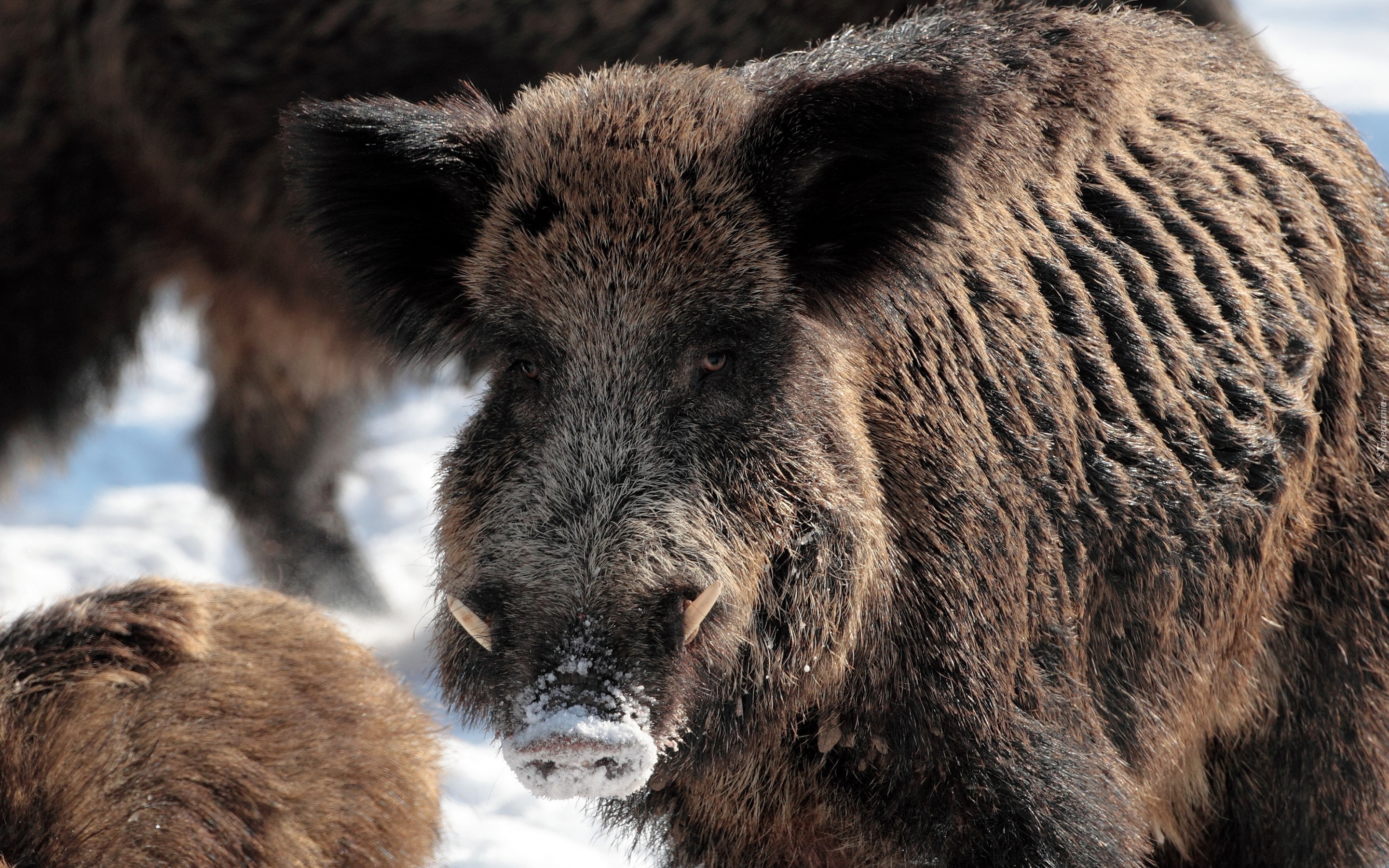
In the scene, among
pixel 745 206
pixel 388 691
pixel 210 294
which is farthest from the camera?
pixel 210 294

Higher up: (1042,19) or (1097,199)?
(1042,19)

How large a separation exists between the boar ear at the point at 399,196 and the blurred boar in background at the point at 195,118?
92.2 inches

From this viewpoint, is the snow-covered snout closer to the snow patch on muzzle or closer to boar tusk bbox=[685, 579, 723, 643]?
the snow patch on muzzle

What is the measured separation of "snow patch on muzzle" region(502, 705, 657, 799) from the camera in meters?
2.32

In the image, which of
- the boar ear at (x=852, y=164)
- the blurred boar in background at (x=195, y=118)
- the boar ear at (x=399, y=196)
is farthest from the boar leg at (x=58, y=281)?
the boar ear at (x=852, y=164)

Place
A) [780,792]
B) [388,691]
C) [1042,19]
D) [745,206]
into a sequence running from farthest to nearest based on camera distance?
[388,691] → [1042,19] → [780,792] → [745,206]

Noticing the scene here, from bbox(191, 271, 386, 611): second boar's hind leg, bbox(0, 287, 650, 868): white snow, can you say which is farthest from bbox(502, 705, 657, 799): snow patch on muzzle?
bbox(191, 271, 386, 611): second boar's hind leg

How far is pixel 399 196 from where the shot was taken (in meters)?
3.03

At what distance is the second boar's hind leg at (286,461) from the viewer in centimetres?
720

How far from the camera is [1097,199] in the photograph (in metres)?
3.28

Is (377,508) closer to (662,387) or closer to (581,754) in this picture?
(662,387)

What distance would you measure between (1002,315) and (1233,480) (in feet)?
1.94

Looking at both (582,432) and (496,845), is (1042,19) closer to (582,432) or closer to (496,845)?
(582,432)

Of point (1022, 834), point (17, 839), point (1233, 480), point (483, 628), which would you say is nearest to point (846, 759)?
point (1022, 834)
